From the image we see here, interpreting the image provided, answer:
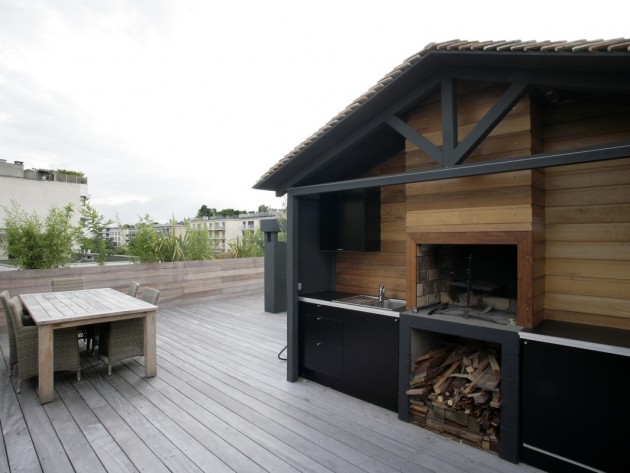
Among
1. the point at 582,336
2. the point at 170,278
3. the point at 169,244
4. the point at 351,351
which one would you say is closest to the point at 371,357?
the point at 351,351

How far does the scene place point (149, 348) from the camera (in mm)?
3668

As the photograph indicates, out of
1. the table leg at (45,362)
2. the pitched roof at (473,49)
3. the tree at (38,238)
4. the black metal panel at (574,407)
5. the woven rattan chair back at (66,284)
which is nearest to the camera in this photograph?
the pitched roof at (473,49)

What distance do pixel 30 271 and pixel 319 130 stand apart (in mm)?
5415

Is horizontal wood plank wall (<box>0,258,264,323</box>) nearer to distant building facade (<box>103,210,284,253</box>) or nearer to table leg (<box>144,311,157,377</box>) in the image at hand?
distant building facade (<box>103,210,284,253</box>)

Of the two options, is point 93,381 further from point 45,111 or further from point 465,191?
point 45,111

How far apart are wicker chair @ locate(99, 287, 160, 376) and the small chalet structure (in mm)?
1741

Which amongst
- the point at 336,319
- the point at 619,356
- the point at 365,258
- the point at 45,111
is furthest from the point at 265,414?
the point at 45,111

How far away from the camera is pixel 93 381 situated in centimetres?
352

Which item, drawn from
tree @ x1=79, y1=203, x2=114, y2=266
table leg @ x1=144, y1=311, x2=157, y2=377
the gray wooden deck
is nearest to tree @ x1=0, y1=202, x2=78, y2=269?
tree @ x1=79, y1=203, x2=114, y2=266

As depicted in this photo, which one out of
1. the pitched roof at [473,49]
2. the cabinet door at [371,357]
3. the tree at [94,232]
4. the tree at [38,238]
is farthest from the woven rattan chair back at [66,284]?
the cabinet door at [371,357]

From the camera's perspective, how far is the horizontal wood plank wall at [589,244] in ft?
7.55

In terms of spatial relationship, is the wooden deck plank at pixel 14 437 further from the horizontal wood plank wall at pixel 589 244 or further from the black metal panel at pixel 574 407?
the horizontal wood plank wall at pixel 589 244

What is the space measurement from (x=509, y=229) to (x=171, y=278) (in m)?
6.71

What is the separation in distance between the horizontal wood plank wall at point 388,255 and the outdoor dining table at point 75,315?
231 centimetres
